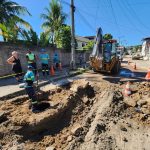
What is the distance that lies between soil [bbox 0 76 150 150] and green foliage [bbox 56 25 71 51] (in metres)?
15.6

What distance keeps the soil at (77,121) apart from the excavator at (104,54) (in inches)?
222

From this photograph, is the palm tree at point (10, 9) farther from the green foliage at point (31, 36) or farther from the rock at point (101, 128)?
the rock at point (101, 128)

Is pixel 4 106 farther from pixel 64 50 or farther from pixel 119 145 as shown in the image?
pixel 64 50

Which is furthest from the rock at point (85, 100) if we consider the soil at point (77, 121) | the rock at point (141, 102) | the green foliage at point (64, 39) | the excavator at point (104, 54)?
the green foliage at point (64, 39)

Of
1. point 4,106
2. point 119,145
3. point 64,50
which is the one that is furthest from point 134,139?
point 64,50

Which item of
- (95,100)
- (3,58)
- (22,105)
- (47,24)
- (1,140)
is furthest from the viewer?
(47,24)

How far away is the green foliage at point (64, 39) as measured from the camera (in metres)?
25.4

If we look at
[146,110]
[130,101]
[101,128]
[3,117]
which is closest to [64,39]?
[130,101]

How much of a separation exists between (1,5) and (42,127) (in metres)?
14.6

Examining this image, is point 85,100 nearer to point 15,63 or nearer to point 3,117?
point 3,117

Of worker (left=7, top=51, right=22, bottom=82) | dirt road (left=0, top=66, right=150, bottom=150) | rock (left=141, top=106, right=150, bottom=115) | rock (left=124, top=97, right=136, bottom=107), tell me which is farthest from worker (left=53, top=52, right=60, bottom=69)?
rock (left=141, top=106, right=150, bottom=115)

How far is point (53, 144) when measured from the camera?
6.17 metres

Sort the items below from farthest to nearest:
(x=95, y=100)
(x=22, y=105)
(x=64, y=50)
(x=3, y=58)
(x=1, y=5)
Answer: (x=64, y=50)
(x=1, y=5)
(x=3, y=58)
(x=95, y=100)
(x=22, y=105)

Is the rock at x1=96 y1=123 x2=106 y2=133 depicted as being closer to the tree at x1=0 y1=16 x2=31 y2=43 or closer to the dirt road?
the dirt road
